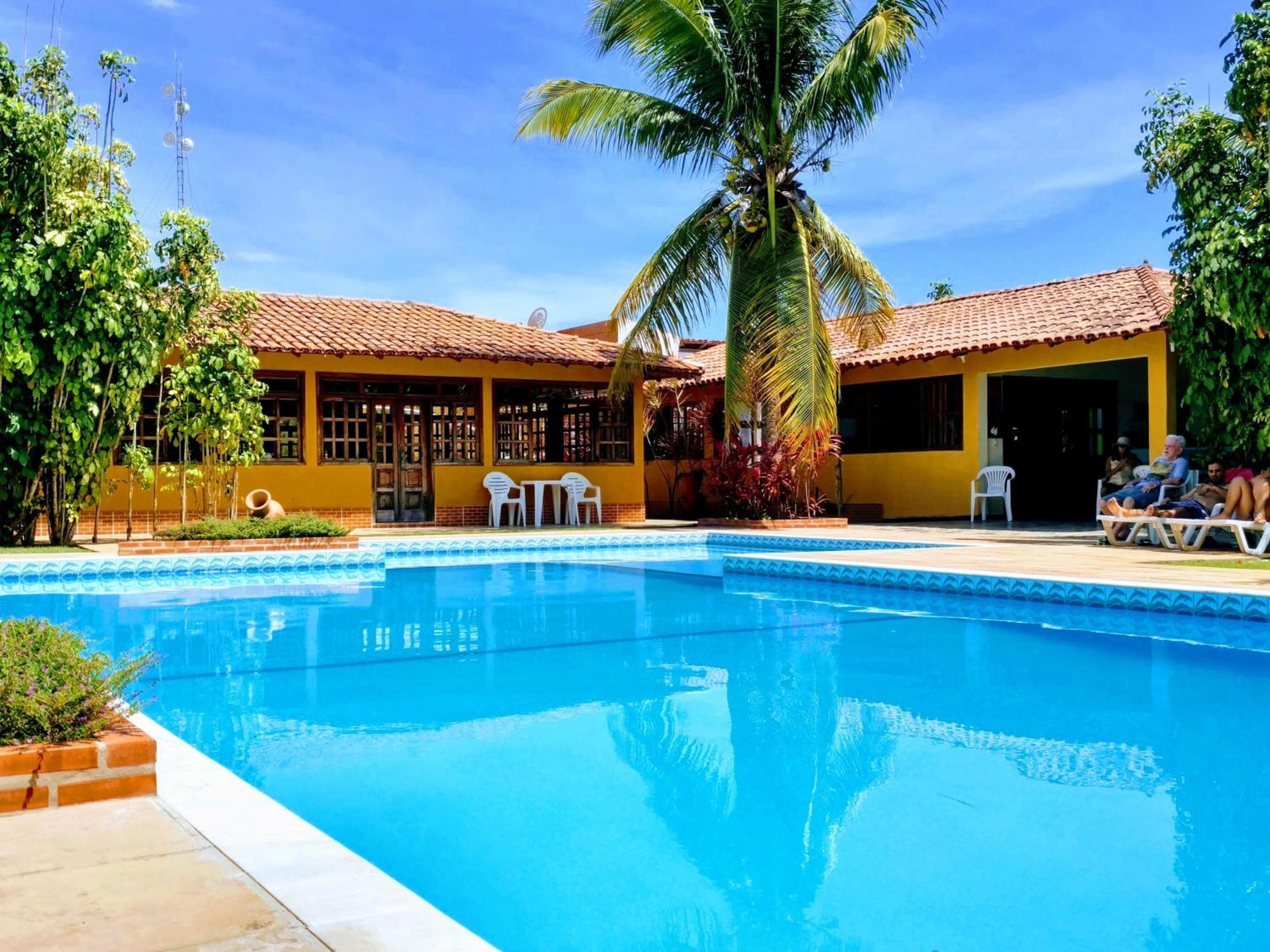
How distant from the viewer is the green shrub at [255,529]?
13.1 metres

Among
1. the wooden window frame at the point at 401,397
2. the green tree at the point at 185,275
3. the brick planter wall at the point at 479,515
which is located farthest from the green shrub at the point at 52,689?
the brick planter wall at the point at 479,515

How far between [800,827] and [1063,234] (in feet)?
117

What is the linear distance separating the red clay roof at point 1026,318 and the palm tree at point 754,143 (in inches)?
82.4

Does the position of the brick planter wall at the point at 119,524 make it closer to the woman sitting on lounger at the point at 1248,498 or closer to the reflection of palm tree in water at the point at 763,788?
the reflection of palm tree in water at the point at 763,788

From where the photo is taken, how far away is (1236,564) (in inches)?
403

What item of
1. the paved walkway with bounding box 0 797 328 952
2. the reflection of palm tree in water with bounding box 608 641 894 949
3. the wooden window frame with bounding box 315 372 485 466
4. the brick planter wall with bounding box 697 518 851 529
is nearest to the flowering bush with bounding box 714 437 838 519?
the brick planter wall with bounding box 697 518 851 529

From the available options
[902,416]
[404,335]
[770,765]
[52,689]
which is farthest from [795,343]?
[52,689]

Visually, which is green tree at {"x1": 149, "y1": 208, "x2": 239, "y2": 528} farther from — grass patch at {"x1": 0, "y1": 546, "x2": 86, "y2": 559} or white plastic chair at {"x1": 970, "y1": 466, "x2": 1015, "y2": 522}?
white plastic chair at {"x1": 970, "y1": 466, "x2": 1015, "y2": 522}

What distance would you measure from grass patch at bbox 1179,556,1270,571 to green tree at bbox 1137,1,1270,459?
239 centimetres

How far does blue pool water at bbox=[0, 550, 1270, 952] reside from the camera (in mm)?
3225

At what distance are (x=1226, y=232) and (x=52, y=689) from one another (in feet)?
41.0

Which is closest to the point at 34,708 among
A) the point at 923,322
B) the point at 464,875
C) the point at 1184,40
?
the point at 464,875

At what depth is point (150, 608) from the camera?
382 inches

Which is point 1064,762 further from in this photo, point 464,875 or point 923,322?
point 923,322
